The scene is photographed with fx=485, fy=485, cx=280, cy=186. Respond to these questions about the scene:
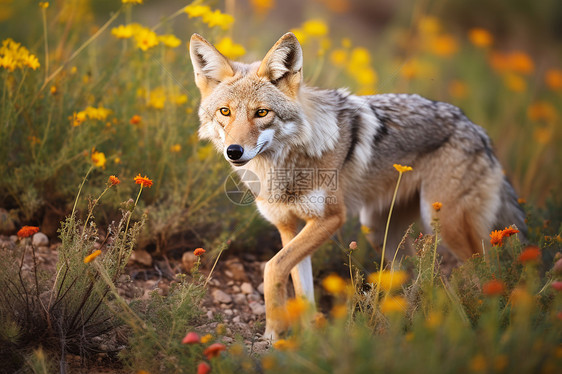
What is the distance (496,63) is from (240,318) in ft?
26.6

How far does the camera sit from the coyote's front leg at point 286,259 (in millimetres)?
3643

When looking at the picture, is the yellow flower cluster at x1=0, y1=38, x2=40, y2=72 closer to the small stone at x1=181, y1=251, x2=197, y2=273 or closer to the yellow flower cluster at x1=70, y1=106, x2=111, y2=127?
the yellow flower cluster at x1=70, y1=106, x2=111, y2=127

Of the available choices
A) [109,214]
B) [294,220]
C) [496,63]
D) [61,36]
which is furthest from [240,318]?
[496,63]

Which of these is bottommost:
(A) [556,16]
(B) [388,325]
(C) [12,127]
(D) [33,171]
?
(B) [388,325]

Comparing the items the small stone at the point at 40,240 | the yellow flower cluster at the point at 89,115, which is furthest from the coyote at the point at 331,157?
the small stone at the point at 40,240

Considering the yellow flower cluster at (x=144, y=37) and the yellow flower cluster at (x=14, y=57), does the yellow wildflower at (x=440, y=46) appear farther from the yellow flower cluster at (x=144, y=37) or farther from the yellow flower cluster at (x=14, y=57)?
the yellow flower cluster at (x=14, y=57)

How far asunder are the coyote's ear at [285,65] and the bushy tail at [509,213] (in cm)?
245

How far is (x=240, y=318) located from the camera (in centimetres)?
423

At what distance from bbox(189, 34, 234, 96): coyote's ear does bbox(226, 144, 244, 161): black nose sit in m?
0.89

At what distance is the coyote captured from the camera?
3775 mm

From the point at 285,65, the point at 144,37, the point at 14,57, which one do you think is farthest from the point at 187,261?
the point at 14,57

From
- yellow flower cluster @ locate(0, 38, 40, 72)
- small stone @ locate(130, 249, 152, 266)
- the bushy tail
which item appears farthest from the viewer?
the bushy tail

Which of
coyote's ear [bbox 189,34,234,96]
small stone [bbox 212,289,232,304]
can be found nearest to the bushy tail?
small stone [bbox 212,289,232,304]

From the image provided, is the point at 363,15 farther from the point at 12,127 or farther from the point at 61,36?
the point at 12,127
